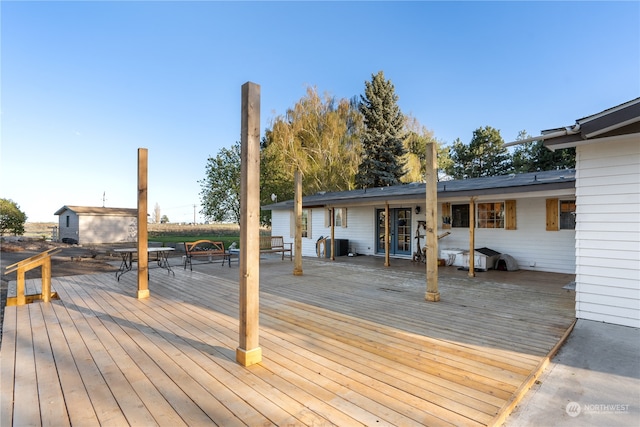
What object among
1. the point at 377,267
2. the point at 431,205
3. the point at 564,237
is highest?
the point at 431,205

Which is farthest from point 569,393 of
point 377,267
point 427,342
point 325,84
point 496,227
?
point 325,84

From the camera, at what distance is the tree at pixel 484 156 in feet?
69.7

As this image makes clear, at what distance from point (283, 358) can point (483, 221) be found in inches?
299

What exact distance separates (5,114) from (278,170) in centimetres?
1087

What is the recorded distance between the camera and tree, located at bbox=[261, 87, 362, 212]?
59.4 ft

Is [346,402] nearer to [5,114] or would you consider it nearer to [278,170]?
[5,114]

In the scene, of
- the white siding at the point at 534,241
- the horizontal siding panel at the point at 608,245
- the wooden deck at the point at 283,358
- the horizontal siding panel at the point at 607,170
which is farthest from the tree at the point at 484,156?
the horizontal siding panel at the point at 608,245

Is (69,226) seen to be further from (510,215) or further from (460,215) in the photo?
(510,215)

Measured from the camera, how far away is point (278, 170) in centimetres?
1717

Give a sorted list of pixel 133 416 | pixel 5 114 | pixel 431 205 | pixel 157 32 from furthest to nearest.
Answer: pixel 157 32 → pixel 5 114 → pixel 431 205 → pixel 133 416

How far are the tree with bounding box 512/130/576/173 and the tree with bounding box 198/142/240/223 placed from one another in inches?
695

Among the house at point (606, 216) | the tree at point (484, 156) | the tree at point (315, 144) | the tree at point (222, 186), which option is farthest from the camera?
the tree at point (484, 156)

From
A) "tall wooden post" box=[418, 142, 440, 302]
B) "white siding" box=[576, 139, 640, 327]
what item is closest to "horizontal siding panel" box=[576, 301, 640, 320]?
"white siding" box=[576, 139, 640, 327]

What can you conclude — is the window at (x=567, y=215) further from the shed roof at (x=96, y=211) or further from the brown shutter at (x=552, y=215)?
the shed roof at (x=96, y=211)
